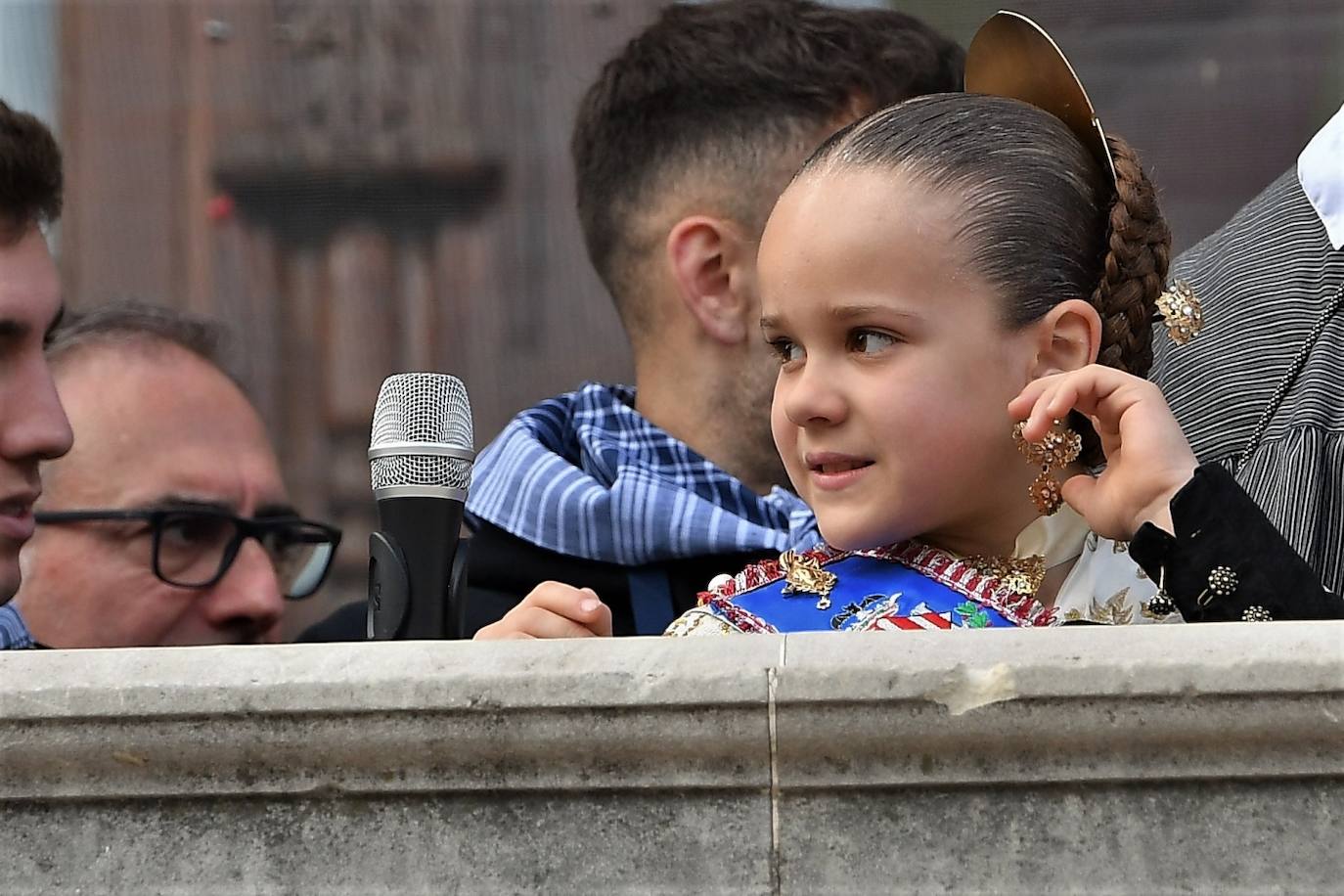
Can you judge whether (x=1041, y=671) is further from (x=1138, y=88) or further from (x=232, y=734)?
(x=1138, y=88)

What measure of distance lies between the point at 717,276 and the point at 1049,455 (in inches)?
53.9

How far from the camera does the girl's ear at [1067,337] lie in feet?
6.33

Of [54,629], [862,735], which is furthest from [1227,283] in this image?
[54,629]

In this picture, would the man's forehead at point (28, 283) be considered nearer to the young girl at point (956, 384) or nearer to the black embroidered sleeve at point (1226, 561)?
the young girl at point (956, 384)

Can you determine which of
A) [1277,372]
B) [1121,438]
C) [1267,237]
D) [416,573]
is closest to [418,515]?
[416,573]

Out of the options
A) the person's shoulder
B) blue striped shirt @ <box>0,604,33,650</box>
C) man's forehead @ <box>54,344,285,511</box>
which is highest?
the person's shoulder

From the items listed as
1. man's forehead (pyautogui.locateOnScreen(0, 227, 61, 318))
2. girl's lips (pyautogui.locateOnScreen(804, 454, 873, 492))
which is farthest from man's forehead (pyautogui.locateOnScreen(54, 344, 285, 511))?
girl's lips (pyautogui.locateOnScreen(804, 454, 873, 492))

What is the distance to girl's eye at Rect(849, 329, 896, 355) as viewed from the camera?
6.22ft

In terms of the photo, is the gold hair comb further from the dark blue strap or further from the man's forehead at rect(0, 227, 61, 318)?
the man's forehead at rect(0, 227, 61, 318)

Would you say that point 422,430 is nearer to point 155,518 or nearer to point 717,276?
point 717,276

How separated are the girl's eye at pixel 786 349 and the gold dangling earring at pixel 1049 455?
0.23 metres

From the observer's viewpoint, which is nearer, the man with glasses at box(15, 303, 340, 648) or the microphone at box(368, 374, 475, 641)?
the microphone at box(368, 374, 475, 641)

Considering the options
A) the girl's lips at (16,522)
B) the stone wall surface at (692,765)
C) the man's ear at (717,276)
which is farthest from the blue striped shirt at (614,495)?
the stone wall surface at (692,765)

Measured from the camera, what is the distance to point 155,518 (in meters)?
3.45
